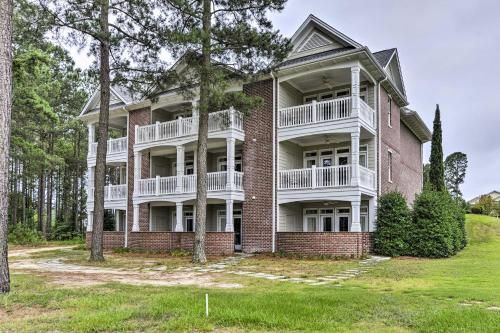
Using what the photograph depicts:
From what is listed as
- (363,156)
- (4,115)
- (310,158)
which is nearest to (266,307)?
(4,115)

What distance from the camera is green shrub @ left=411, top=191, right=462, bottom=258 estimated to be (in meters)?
17.0

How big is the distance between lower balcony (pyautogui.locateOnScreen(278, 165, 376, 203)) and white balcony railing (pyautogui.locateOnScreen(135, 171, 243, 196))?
7.52ft

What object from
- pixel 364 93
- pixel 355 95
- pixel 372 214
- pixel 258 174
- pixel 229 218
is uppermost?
pixel 364 93

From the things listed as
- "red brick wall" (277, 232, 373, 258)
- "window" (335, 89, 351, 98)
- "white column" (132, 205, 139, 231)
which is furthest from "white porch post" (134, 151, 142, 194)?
"window" (335, 89, 351, 98)

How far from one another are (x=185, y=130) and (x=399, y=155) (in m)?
10.8

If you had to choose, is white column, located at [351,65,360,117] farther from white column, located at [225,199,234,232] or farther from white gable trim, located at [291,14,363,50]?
Answer: white column, located at [225,199,234,232]

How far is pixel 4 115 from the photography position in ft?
29.8

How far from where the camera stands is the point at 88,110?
89.6 feet

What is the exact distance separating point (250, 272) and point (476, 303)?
6541mm

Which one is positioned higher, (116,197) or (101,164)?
(101,164)

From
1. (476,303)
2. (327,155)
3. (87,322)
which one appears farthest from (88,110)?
(476,303)

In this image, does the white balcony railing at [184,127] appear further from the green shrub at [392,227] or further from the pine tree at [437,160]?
the pine tree at [437,160]

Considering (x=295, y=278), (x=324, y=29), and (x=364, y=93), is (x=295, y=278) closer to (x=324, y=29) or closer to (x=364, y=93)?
(x=364, y=93)

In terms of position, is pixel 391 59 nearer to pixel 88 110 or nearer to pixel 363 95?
pixel 363 95
